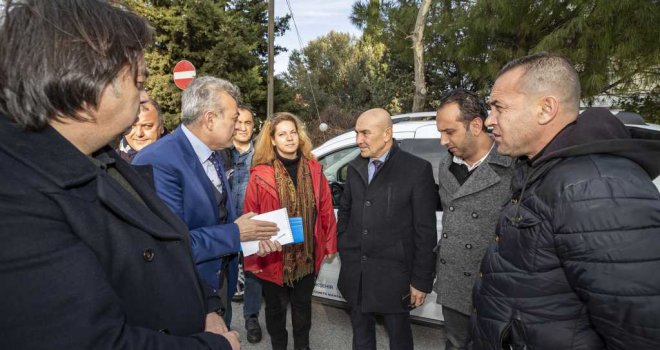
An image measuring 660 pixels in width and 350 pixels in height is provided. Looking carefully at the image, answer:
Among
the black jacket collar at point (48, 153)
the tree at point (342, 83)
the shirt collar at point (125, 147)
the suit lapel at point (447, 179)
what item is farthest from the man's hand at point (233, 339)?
the tree at point (342, 83)

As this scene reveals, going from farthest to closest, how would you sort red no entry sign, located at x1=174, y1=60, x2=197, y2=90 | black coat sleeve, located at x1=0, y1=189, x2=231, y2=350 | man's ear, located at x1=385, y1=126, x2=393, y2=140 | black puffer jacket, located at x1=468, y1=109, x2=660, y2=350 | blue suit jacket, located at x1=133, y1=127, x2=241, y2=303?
1. red no entry sign, located at x1=174, y1=60, x2=197, y2=90
2. man's ear, located at x1=385, y1=126, x2=393, y2=140
3. blue suit jacket, located at x1=133, y1=127, x2=241, y2=303
4. black puffer jacket, located at x1=468, y1=109, x2=660, y2=350
5. black coat sleeve, located at x1=0, y1=189, x2=231, y2=350

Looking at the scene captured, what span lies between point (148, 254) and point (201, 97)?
4.61 ft

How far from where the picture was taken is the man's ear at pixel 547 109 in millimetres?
1526

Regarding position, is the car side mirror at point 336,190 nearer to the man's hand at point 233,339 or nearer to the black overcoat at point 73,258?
the man's hand at point 233,339

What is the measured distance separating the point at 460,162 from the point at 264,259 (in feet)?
5.33

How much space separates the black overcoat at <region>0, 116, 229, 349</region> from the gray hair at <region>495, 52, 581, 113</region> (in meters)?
1.42

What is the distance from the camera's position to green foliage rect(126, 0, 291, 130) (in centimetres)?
1408

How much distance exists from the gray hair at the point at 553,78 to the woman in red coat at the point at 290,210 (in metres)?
1.98

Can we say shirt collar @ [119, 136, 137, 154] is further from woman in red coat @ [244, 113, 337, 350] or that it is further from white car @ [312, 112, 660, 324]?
white car @ [312, 112, 660, 324]

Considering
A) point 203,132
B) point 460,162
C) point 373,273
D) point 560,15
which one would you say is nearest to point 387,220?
point 373,273

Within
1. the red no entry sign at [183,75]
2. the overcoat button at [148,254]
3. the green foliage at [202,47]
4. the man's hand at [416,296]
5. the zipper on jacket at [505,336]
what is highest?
the green foliage at [202,47]

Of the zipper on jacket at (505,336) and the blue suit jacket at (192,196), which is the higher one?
the blue suit jacket at (192,196)

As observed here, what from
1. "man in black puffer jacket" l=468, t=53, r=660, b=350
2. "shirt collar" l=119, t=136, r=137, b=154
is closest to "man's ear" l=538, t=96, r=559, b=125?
"man in black puffer jacket" l=468, t=53, r=660, b=350

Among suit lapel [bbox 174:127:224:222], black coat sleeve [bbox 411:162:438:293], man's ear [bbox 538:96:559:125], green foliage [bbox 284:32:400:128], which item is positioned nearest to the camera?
man's ear [bbox 538:96:559:125]
